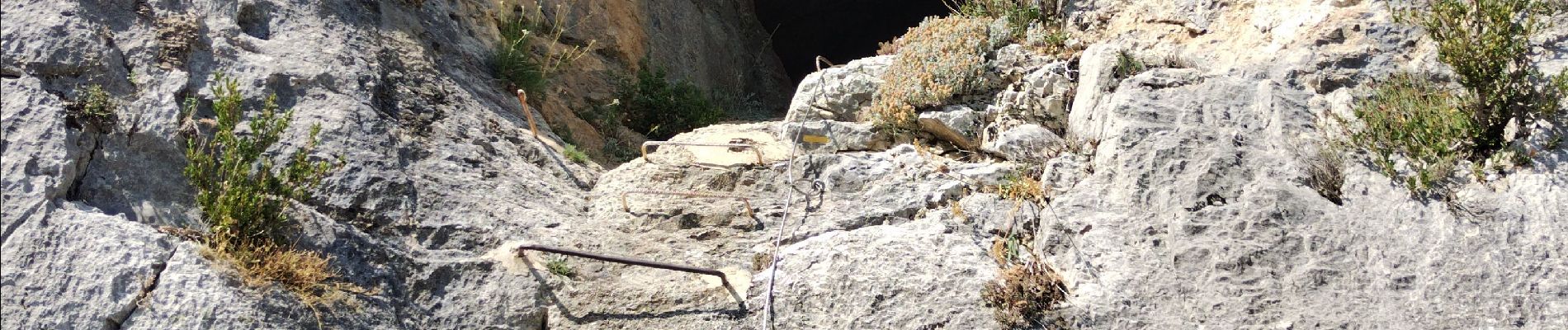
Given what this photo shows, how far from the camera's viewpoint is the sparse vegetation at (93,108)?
622 cm

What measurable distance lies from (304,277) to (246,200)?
20.6 inches

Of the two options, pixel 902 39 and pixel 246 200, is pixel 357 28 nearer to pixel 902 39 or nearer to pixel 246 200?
pixel 246 200

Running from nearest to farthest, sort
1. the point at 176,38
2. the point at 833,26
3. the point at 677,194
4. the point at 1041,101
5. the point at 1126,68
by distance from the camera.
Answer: the point at 176,38 < the point at 1126,68 < the point at 677,194 < the point at 1041,101 < the point at 833,26

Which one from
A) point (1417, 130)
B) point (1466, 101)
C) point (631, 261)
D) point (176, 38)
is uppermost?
point (1466, 101)

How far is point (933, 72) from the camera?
8.56 m

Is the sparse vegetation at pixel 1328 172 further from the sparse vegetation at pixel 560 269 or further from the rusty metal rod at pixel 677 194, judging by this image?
the sparse vegetation at pixel 560 269

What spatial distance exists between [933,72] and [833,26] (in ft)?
A: 21.5

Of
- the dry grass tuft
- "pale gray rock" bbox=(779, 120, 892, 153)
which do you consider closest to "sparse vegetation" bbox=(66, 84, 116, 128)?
"pale gray rock" bbox=(779, 120, 892, 153)

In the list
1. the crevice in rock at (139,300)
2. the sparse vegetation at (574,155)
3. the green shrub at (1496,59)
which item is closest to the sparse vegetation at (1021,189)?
the green shrub at (1496,59)

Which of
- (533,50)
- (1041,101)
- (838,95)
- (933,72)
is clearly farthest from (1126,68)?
(533,50)

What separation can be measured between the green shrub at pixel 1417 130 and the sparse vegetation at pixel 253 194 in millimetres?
5659

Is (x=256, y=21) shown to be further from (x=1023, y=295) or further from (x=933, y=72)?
(x=1023, y=295)

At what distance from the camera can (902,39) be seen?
9602 mm

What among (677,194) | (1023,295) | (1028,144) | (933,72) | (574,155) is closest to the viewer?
(1023,295)
